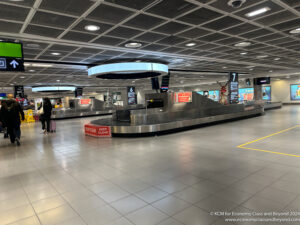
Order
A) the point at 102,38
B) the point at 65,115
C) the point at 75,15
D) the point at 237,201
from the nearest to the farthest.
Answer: the point at 237,201, the point at 75,15, the point at 102,38, the point at 65,115

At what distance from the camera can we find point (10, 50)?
554 centimetres

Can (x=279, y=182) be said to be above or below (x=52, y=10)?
below

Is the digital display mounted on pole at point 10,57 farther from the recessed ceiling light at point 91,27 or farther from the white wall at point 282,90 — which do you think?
the white wall at point 282,90

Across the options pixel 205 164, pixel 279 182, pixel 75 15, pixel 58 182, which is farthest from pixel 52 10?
pixel 279 182

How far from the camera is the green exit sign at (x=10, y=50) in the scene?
540 cm

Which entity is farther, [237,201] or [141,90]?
[141,90]

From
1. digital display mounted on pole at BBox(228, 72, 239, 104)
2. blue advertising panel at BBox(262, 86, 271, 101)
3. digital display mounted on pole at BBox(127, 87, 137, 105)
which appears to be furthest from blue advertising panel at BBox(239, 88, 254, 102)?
digital display mounted on pole at BBox(127, 87, 137, 105)

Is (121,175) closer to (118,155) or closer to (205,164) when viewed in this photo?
(118,155)

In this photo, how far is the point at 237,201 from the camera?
3.10 metres

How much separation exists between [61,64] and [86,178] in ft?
27.8

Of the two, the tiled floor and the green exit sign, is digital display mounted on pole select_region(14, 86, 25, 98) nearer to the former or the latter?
the tiled floor

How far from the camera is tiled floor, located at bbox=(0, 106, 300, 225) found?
2.89 metres

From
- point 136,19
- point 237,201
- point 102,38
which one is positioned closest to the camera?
point 237,201

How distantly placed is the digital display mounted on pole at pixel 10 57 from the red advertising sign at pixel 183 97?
25.0ft
